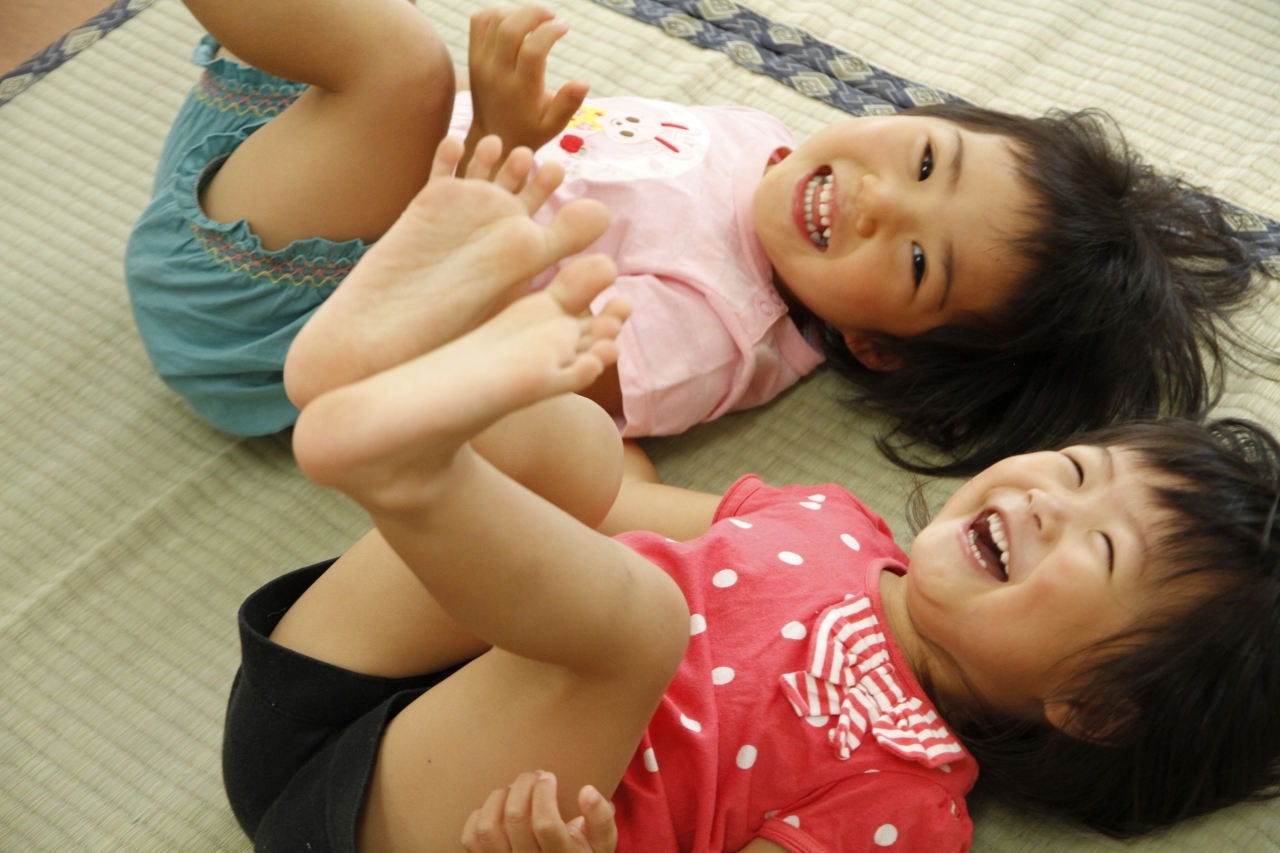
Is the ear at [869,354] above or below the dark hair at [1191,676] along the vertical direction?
below

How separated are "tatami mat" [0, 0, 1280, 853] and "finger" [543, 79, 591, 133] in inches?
12.6

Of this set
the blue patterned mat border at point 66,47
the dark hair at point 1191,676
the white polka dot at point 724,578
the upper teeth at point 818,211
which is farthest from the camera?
the blue patterned mat border at point 66,47

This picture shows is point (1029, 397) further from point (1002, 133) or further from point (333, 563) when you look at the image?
point (333, 563)

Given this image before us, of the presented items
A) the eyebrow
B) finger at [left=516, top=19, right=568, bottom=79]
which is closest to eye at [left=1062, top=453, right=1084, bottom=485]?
the eyebrow

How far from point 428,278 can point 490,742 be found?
0.96 feet

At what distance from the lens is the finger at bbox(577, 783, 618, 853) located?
2.11ft

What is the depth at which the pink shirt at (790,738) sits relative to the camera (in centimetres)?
76

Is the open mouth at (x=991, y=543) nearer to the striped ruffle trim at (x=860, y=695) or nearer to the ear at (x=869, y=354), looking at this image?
the striped ruffle trim at (x=860, y=695)

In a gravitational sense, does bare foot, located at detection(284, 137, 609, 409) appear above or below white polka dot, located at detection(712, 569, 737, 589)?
→ above

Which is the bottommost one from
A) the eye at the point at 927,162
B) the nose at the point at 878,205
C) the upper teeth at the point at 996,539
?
the upper teeth at the point at 996,539

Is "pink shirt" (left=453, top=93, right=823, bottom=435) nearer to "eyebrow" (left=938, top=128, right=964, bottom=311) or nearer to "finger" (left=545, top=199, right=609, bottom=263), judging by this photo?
"eyebrow" (left=938, top=128, right=964, bottom=311)

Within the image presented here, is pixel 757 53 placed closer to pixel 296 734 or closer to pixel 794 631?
pixel 794 631

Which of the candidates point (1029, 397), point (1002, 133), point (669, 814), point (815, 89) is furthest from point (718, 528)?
point (815, 89)

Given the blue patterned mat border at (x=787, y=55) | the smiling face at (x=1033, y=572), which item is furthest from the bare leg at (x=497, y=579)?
the blue patterned mat border at (x=787, y=55)
